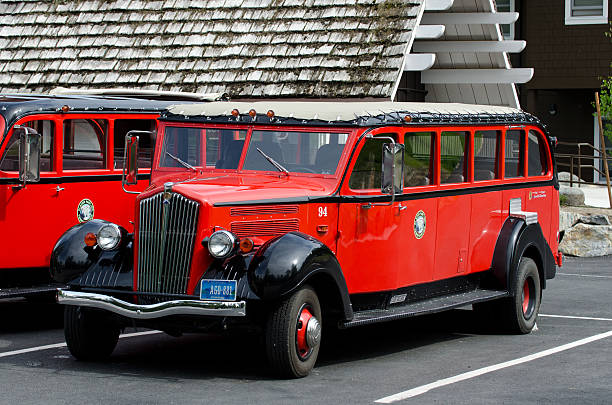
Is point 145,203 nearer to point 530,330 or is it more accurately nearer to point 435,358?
point 435,358

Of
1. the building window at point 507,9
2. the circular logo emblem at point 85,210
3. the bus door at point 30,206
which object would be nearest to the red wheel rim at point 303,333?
the bus door at point 30,206

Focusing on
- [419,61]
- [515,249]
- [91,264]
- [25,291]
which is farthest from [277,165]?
[419,61]

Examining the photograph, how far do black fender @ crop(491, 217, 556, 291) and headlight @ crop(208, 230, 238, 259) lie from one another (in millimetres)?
3586

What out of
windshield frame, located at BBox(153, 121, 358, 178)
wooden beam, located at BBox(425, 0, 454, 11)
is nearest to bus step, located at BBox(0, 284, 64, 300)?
windshield frame, located at BBox(153, 121, 358, 178)

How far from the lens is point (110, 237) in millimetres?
9375

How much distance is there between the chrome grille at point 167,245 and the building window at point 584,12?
21483 mm

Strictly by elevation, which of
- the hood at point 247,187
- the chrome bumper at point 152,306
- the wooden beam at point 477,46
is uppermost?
the wooden beam at point 477,46

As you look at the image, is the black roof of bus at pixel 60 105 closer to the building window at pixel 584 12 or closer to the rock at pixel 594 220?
the rock at pixel 594 220

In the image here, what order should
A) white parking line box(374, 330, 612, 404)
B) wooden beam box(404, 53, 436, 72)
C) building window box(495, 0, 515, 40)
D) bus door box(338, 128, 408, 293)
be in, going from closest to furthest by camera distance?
white parking line box(374, 330, 612, 404) → bus door box(338, 128, 408, 293) → wooden beam box(404, 53, 436, 72) → building window box(495, 0, 515, 40)

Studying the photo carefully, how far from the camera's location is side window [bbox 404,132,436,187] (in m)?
10.3

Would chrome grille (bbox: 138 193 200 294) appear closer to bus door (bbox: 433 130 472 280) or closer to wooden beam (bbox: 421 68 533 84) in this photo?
bus door (bbox: 433 130 472 280)

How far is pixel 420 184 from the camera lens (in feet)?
34.4

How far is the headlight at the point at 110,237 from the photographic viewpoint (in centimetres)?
935

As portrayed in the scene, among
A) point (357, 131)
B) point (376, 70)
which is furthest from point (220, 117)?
point (376, 70)
